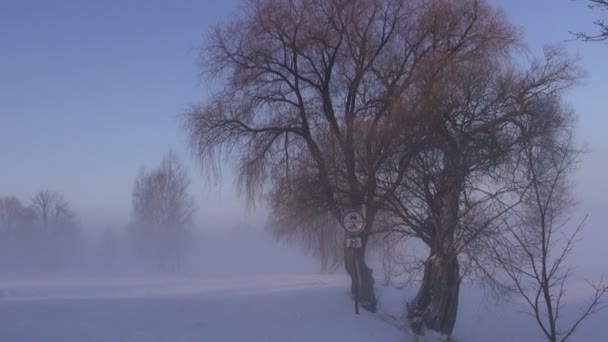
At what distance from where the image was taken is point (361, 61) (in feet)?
53.7

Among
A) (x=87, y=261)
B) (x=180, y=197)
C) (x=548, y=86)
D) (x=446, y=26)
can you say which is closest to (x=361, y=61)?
(x=446, y=26)

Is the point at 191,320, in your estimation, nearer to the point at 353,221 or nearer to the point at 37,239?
the point at 353,221

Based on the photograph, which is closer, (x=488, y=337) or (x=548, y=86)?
(x=548, y=86)

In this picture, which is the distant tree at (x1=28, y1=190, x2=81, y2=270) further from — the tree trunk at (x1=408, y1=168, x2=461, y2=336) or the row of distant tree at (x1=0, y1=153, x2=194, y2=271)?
the tree trunk at (x1=408, y1=168, x2=461, y2=336)

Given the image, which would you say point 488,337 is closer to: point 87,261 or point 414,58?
point 414,58

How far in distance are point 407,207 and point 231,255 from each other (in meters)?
82.9

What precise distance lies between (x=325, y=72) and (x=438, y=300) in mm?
6600

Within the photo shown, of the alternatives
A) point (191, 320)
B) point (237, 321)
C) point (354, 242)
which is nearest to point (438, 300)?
point (354, 242)

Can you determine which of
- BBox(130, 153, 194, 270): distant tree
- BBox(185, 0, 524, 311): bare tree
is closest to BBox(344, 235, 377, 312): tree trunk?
BBox(185, 0, 524, 311): bare tree

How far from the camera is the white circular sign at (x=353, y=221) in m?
14.5

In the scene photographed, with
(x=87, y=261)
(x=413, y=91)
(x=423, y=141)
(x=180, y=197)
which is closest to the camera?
(x=423, y=141)

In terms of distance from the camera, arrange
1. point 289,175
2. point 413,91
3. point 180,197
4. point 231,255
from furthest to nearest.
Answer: point 231,255 < point 180,197 < point 289,175 < point 413,91

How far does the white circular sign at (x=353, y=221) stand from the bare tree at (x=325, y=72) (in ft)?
3.72

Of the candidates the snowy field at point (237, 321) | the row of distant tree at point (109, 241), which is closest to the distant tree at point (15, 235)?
the row of distant tree at point (109, 241)
